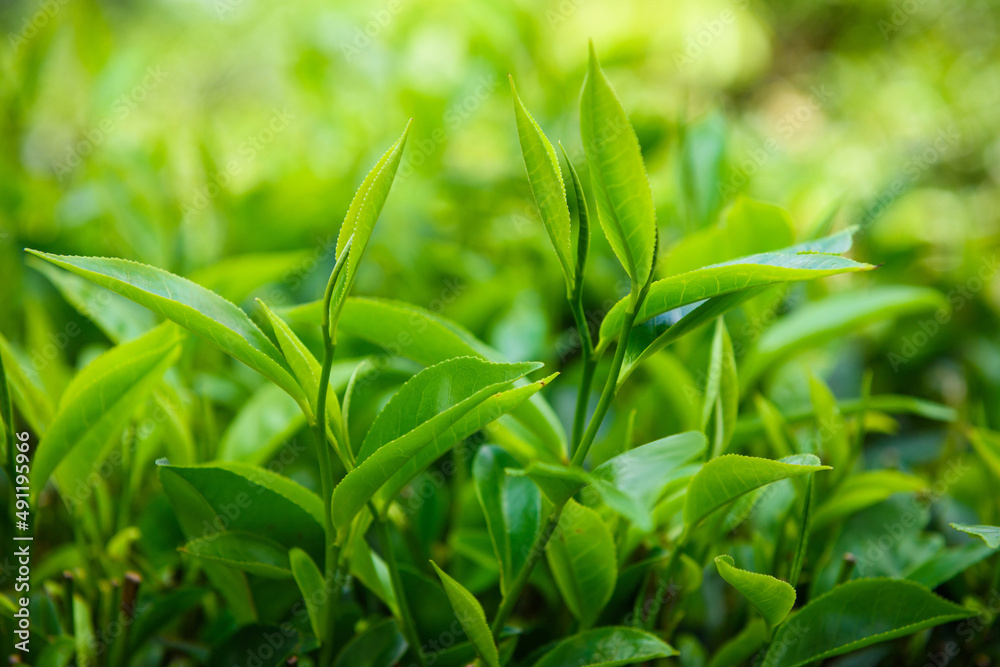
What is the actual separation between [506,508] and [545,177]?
0.27m

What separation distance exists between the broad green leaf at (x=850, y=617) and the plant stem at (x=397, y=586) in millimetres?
267

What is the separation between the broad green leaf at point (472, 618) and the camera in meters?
0.48

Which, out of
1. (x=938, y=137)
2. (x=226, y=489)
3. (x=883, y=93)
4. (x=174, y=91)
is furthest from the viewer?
(x=174, y=91)

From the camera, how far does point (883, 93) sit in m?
3.44

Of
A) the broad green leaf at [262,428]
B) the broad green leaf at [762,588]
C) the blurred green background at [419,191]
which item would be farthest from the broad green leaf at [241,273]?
the broad green leaf at [762,588]

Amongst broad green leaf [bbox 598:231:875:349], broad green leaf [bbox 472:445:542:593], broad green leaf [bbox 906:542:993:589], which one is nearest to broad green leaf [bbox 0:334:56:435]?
broad green leaf [bbox 472:445:542:593]

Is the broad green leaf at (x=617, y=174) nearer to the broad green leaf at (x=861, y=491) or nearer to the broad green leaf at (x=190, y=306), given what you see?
the broad green leaf at (x=190, y=306)

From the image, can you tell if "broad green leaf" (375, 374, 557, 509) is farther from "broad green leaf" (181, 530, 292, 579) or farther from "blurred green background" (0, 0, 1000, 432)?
"blurred green background" (0, 0, 1000, 432)

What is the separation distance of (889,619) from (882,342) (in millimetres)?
685

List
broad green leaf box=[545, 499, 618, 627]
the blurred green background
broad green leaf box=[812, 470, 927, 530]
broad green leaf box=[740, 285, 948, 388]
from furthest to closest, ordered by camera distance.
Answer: the blurred green background < broad green leaf box=[740, 285, 948, 388] < broad green leaf box=[812, 470, 927, 530] < broad green leaf box=[545, 499, 618, 627]

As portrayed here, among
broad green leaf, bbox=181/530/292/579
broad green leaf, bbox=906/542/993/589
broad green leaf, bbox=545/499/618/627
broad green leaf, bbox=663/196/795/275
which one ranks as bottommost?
broad green leaf, bbox=906/542/993/589

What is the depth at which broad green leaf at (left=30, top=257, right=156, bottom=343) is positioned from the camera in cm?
73

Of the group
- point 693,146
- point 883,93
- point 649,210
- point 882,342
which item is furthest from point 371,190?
point 883,93

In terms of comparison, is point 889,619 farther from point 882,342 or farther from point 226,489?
point 882,342
